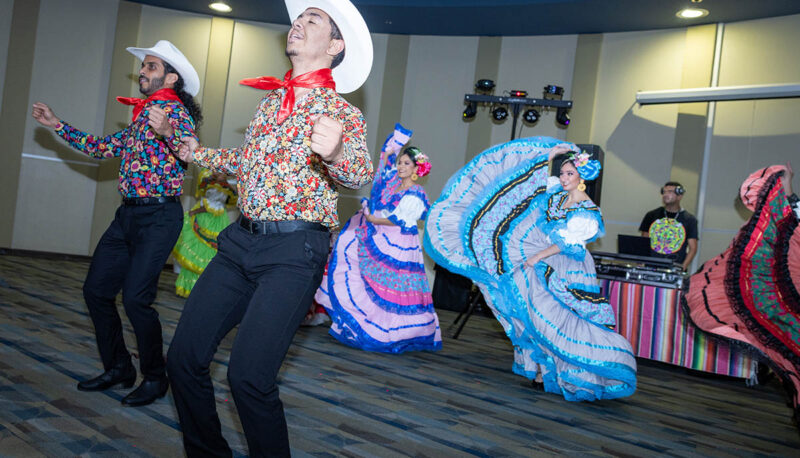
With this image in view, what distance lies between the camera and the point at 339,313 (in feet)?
15.3

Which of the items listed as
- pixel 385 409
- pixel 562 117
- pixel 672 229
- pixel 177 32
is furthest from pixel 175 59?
pixel 177 32

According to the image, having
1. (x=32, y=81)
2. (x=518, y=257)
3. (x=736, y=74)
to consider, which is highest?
(x=736, y=74)

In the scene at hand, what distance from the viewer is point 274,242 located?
178 centimetres

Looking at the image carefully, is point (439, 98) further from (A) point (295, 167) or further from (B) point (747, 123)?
(A) point (295, 167)

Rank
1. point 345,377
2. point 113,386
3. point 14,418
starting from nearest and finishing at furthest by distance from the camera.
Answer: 1. point 14,418
2. point 113,386
3. point 345,377

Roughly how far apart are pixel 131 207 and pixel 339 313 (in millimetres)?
2205

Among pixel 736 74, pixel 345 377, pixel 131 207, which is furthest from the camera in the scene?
pixel 736 74

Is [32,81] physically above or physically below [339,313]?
above

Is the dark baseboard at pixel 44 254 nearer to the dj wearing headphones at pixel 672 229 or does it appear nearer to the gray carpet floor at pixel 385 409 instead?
the gray carpet floor at pixel 385 409

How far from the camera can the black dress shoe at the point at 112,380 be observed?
9.12 ft

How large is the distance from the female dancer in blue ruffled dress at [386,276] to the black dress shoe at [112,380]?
76.0 inches

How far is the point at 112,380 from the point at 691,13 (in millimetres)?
6890

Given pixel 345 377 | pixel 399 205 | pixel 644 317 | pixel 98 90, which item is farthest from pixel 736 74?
pixel 98 90

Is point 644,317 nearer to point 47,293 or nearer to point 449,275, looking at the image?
point 449,275
